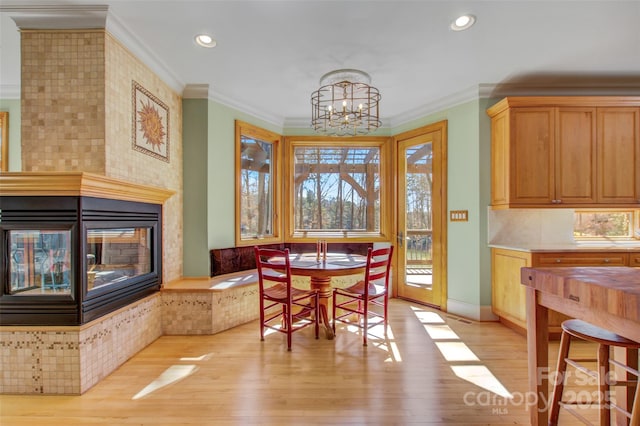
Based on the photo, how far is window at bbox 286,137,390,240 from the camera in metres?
4.32

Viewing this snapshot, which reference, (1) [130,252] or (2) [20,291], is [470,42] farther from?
(2) [20,291]

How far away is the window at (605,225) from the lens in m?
3.38

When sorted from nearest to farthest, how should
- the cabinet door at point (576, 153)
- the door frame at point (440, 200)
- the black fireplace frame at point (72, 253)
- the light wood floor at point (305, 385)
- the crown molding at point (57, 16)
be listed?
the light wood floor at point (305, 385), the black fireplace frame at point (72, 253), the crown molding at point (57, 16), the cabinet door at point (576, 153), the door frame at point (440, 200)

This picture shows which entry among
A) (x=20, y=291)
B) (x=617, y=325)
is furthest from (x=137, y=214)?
(x=617, y=325)

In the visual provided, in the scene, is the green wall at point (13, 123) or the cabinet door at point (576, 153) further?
the green wall at point (13, 123)

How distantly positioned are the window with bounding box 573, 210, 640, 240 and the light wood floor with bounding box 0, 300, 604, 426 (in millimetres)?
1604

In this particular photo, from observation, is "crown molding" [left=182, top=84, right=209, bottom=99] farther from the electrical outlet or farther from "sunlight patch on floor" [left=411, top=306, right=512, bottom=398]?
"sunlight patch on floor" [left=411, top=306, right=512, bottom=398]

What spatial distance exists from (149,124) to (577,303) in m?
3.32

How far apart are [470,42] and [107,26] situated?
113 inches

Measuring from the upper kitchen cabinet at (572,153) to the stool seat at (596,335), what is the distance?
5.77 feet

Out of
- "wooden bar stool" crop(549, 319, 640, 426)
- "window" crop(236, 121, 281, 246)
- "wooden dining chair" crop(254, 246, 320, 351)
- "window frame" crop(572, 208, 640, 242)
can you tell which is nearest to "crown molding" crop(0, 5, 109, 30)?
"window" crop(236, 121, 281, 246)

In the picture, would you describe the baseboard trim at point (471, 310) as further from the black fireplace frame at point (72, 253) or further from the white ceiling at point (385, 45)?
the black fireplace frame at point (72, 253)

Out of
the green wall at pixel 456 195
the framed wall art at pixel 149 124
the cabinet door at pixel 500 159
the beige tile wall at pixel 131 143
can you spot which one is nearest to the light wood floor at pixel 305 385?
the green wall at pixel 456 195

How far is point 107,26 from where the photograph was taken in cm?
217
